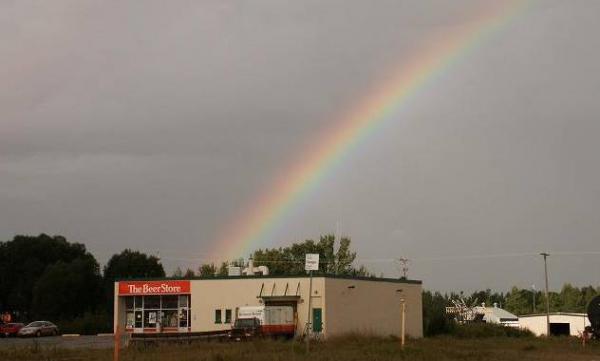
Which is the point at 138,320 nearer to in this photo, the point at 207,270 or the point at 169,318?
the point at 169,318

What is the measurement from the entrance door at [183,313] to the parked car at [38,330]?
18941 millimetres

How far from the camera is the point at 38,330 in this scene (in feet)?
239

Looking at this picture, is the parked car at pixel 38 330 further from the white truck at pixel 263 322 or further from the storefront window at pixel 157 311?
the white truck at pixel 263 322

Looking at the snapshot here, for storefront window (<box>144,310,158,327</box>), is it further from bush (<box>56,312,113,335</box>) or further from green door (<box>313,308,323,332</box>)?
bush (<box>56,312,113,335</box>)

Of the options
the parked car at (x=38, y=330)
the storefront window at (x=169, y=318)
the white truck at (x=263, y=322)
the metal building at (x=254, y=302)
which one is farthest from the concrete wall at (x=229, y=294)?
the parked car at (x=38, y=330)

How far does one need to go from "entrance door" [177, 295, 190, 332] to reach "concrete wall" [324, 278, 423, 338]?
11295mm

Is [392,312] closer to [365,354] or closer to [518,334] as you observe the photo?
[518,334]

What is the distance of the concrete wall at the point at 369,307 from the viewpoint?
57000 mm

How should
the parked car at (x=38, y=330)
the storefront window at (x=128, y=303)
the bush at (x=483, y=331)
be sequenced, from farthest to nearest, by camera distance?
the bush at (x=483, y=331) → the parked car at (x=38, y=330) → the storefront window at (x=128, y=303)

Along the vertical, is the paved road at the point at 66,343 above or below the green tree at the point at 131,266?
below

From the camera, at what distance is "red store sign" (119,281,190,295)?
60.2 metres

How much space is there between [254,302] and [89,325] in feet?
103

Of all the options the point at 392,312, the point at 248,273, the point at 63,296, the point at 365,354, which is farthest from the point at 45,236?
the point at 365,354

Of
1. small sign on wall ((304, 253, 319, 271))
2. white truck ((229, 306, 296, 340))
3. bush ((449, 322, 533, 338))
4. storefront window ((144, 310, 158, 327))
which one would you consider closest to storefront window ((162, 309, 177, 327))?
storefront window ((144, 310, 158, 327))
